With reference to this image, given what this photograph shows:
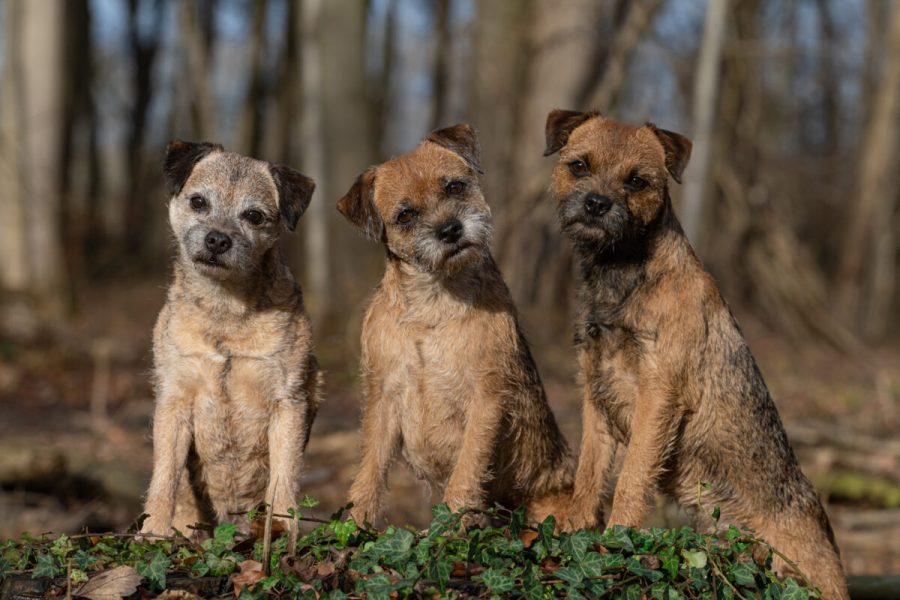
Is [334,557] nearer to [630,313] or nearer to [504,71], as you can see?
[630,313]

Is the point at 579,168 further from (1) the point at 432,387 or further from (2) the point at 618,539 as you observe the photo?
(2) the point at 618,539

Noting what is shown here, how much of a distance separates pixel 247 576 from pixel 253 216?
6.33 feet

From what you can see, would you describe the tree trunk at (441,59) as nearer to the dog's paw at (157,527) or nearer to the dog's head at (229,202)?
the dog's head at (229,202)

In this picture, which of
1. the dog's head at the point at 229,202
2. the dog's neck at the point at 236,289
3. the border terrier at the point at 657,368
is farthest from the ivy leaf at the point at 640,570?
the dog's head at the point at 229,202

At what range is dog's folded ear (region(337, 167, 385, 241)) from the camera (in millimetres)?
5242

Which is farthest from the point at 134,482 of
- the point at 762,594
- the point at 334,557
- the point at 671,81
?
the point at 671,81

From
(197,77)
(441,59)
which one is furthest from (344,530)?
(441,59)

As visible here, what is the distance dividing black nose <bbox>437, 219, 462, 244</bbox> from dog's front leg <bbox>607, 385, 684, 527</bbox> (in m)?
1.24

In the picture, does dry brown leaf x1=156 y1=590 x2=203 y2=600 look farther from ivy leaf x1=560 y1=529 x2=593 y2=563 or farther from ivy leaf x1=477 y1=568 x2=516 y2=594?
ivy leaf x1=560 y1=529 x2=593 y2=563

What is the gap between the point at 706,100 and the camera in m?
12.5

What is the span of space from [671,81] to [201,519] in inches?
429

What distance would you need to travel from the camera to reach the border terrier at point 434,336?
5.11 m

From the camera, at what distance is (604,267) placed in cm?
525

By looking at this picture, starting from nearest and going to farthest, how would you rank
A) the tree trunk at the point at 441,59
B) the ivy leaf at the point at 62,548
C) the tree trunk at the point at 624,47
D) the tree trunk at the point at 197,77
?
the ivy leaf at the point at 62,548 < the tree trunk at the point at 624,47 < the tree trunk at the point at 197,77 < the tree trunk at the point at 441,59
